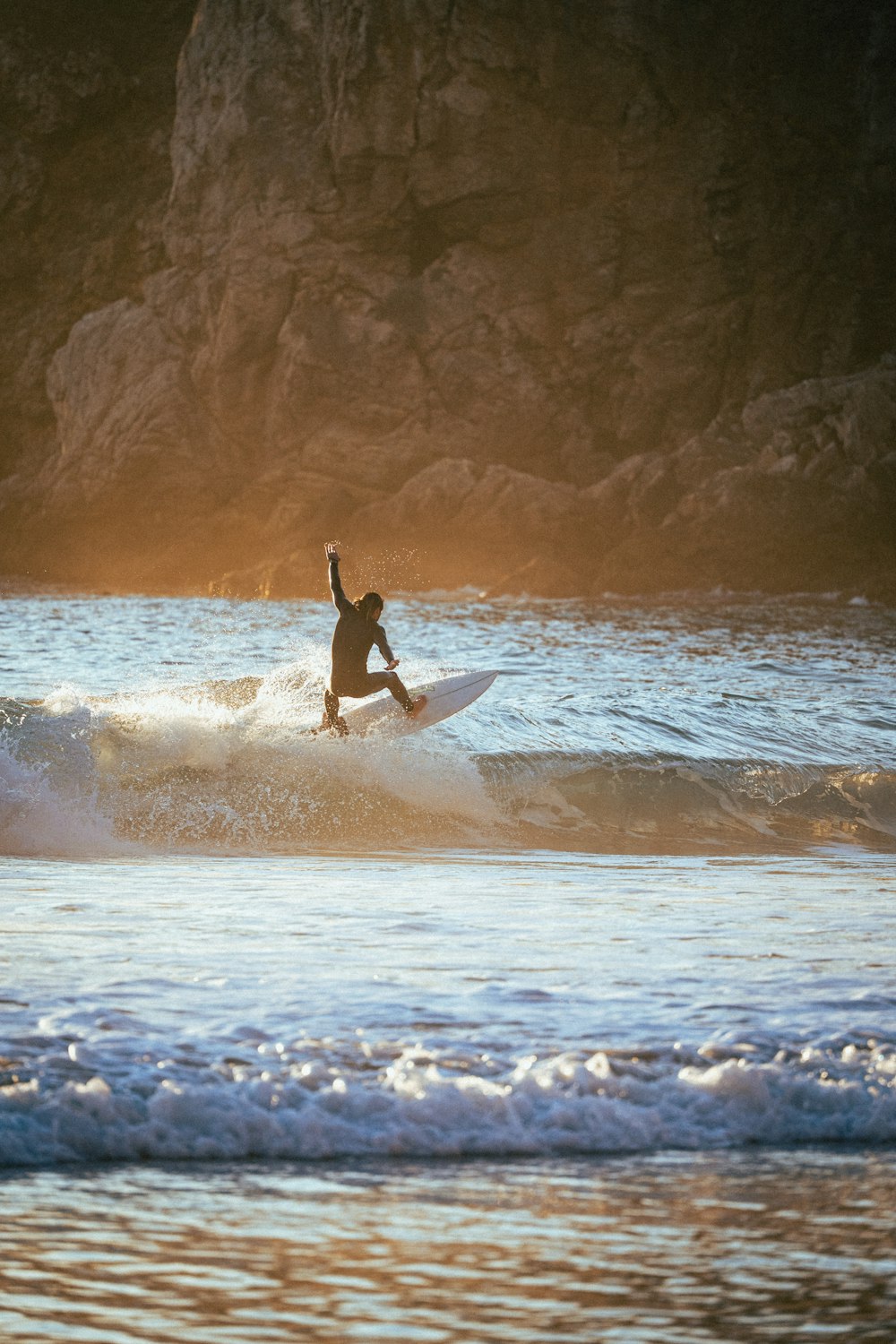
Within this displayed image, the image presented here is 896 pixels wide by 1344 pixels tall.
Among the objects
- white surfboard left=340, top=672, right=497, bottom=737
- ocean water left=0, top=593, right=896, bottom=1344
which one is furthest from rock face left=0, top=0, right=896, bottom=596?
ocean water left=0, top=593, right=896, bottom=1344

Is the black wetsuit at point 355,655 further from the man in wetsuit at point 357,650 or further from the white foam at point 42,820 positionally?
the white foam at point 42,820

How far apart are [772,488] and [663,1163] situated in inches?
1920

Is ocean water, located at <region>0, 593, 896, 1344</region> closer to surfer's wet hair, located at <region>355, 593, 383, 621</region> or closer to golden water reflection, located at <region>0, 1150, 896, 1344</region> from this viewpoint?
golden water reflection, located at <region>0, 1150, 896, 1344</region>

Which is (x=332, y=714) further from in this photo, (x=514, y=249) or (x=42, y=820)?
(x=514, y=249)

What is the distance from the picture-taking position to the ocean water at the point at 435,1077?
3.34 metres

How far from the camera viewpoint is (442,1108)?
427cm

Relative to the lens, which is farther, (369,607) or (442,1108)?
(369,607)

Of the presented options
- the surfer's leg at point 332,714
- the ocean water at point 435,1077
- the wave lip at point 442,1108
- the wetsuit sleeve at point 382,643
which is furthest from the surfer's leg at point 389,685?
the wave lip at point 442,1108

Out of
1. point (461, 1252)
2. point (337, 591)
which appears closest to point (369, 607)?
point (337, 591)

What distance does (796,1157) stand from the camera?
4.16 m

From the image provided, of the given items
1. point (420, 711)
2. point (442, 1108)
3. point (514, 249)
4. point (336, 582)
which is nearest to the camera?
point (442, 1108)

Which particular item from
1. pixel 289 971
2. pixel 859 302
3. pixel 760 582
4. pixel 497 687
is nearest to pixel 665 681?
pixel 497 687

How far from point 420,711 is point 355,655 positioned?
0.83 metres

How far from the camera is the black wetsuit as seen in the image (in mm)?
12656
